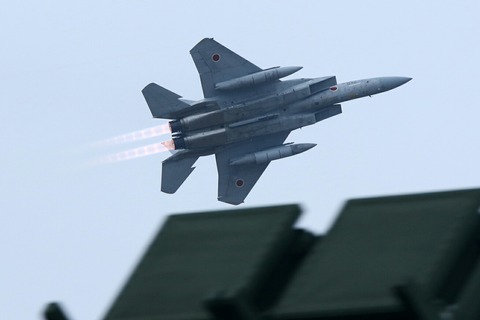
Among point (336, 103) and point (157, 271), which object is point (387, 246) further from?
point (336, 103)

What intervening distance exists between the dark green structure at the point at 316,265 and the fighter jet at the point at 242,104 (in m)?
45.2

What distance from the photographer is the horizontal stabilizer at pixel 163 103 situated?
5716 centimetres

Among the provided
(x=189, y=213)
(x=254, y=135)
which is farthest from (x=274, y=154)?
A: (x=189, y=213)

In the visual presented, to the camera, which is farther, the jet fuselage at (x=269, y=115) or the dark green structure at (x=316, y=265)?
the jet fuselage at (x=269, y=115)

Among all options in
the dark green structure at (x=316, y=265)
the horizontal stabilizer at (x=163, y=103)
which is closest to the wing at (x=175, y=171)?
the horizontal stabilizer at (x=163, y=103)

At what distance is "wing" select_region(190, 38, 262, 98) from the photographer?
57.4 m

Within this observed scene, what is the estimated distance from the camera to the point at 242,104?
57250 millimetres

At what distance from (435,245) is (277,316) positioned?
122 centimetres

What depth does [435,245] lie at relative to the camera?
9.23 meters

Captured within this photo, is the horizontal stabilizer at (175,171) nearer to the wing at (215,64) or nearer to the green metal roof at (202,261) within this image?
the wing at (215,64)

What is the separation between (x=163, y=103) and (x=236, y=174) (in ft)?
20.6

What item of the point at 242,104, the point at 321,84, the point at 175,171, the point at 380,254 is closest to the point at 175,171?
the point at 175,171

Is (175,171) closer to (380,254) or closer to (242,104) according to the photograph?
(242,104)

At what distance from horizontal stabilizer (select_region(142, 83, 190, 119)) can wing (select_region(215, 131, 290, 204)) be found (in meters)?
4.13
